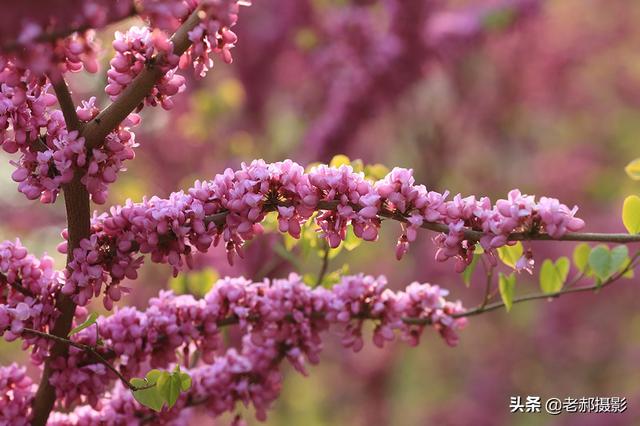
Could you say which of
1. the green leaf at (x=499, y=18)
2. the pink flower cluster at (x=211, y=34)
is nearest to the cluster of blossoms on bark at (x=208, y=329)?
the pink flower cluster at (x=211, y=34)

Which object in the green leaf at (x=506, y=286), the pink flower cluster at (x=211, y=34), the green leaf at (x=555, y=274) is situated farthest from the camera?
the green leaf at (x=555, y=274)

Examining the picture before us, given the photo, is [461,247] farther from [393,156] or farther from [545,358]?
[393,156]

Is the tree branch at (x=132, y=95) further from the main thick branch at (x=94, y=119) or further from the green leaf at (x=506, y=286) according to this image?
the green leaf at (x=506, y=286)

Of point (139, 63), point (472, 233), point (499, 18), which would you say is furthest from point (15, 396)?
point (499, 18)

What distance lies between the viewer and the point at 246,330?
73.3 inches

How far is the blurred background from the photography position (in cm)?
470

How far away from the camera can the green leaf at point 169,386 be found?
1565 mm

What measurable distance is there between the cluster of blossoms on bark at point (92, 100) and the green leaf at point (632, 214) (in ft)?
3.28

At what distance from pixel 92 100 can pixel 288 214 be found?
1.49 feet

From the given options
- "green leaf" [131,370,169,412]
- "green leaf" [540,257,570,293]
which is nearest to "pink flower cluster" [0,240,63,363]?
"green leaf" [131,370,169,412]

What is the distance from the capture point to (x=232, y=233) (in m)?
1.52

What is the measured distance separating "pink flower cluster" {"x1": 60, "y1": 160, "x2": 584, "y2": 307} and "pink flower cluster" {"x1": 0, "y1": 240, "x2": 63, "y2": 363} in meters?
0.11

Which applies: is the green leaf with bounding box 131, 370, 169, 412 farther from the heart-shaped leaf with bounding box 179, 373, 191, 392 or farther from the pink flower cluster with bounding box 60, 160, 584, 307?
the pink flower cluster with bounding box 60, 160, 584, 307

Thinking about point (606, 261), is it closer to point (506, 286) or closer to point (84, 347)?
point (506, 286)
